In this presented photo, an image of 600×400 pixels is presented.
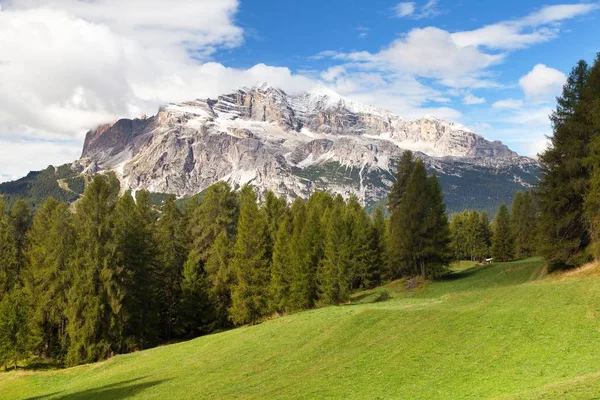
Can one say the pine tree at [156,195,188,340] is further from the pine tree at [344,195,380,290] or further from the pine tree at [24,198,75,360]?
the pine tree at [344,195,380,290]

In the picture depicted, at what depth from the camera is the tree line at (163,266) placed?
1834 inches

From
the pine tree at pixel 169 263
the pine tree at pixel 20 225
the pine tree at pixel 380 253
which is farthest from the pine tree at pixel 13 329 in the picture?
the pine tree at pixel 380 253

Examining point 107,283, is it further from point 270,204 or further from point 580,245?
point 580,245

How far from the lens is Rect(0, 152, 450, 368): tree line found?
46594 millimetres

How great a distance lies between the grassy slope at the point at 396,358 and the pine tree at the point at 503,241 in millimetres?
64480

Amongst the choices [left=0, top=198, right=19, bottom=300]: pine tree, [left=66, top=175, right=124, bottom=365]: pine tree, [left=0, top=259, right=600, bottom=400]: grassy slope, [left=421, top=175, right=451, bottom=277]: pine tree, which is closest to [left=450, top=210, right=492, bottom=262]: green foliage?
[left=421, top=175, right=451, bottom=277]: pine tree

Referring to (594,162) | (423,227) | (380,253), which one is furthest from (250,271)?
(594,162)

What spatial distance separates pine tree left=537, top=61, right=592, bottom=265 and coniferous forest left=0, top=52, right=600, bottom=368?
100mm

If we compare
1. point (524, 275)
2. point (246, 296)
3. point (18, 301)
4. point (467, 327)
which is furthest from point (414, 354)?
point (18, 301)

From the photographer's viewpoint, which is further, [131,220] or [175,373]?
[131,220]

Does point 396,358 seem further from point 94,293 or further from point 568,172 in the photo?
point 94,293

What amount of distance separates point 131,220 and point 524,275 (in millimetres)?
44711

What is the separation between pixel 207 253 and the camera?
205 ft

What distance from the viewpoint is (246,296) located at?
54.5 metres
